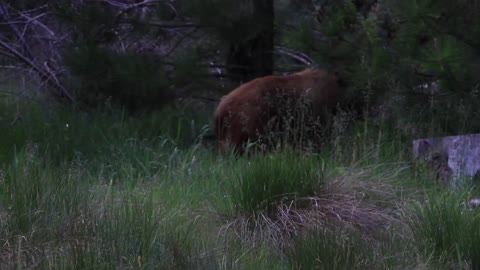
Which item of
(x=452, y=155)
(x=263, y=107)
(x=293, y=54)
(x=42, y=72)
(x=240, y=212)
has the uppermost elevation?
(x=293, y=54)

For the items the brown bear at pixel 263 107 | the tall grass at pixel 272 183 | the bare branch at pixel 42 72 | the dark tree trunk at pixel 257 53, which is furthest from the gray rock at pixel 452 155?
the bare branch at pixel 42 72

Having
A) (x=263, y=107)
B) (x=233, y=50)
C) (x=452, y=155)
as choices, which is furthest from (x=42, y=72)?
(x=452, y=155)

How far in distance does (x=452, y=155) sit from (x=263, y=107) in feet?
6.50

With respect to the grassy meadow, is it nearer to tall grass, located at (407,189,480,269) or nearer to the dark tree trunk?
tall grass, located at (407,189,480,269)

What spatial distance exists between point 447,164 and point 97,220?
3.80 m

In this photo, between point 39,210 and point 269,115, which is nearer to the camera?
point 39,210

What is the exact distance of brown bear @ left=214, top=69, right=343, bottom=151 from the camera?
351 inches

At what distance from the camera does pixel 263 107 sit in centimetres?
912

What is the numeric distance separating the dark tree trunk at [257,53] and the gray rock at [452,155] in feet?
8.01

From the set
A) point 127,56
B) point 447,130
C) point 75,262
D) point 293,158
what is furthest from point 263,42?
point 75,262

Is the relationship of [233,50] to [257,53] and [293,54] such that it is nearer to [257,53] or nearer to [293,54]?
[257,53]

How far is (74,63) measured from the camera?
1002 centimetres

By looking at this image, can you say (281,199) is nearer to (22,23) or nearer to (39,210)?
(39,210)

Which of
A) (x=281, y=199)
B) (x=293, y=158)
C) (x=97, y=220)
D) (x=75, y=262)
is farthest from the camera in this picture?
(x=293, y=158)
